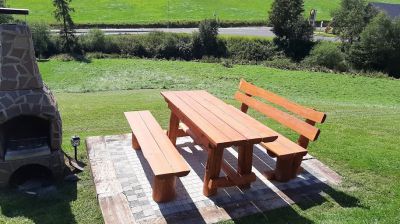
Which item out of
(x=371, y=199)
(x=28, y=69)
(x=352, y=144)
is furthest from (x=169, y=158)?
(x=352, y=144)

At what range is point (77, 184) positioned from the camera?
6336 millimetres

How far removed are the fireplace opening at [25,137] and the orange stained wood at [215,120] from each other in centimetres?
241

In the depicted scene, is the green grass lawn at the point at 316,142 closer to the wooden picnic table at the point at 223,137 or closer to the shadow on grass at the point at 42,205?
the shadow on grass at the point at 42,205

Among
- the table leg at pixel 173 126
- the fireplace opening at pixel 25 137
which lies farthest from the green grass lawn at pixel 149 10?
the fireplace opening at pixel 25 137

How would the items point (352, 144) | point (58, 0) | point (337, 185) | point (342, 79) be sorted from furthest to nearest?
point (58, 0), point (342, 79), point (352, 144), point (337, 185)

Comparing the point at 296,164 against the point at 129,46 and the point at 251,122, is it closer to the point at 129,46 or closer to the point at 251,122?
the point at 251,122

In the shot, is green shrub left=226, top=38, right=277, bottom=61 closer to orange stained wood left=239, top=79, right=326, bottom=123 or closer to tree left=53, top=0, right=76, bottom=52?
tree left=53, top=0, right=76, bottom=52

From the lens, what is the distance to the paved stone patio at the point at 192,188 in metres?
5.52

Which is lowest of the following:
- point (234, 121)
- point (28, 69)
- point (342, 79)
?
point (342, 79)

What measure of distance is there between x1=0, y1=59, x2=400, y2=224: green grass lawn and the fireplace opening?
0.67 metres

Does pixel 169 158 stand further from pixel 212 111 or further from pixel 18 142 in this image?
pixel 18 142

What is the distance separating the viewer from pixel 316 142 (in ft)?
27.8

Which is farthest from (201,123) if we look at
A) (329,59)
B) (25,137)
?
(329,59)

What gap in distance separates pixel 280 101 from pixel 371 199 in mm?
2390
